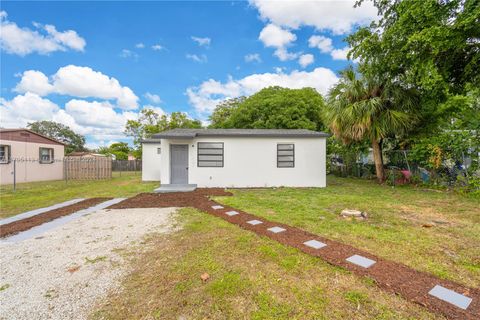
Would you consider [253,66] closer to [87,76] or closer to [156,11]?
[156,11]

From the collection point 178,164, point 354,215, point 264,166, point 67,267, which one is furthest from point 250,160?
point 67,267

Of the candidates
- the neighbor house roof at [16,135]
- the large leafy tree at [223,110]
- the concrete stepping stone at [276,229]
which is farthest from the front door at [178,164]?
the large leafy tree at [223,110]

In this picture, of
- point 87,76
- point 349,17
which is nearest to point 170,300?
point 349,17

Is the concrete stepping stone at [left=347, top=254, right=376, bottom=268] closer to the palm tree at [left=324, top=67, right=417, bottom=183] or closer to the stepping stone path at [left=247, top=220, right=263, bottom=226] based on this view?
the stepping stone path at [left=247, top=220, right=263, bottom=226]

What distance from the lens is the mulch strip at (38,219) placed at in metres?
4.10

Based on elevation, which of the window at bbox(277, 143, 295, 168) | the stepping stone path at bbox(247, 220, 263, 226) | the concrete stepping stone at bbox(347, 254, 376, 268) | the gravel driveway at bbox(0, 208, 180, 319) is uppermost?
the window at bbox(277, 143, 295, 168)

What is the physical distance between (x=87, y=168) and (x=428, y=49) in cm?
1842

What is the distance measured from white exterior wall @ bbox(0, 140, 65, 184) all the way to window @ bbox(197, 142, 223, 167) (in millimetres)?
10572

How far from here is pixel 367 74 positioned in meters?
9.26

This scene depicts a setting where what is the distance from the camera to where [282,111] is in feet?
59.4

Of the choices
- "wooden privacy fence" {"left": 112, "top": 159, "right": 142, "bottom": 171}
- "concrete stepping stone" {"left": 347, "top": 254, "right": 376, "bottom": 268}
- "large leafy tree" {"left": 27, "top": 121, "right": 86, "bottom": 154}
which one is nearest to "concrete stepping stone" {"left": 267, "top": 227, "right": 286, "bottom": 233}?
"concrete stepping stone" {"left": 347, "top": 254, "right": 376, "bottom": 268}

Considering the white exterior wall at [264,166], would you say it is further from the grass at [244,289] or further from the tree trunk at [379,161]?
the grass at [244,289]

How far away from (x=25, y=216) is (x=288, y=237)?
6248mm

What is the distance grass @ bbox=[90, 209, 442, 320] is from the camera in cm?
186
